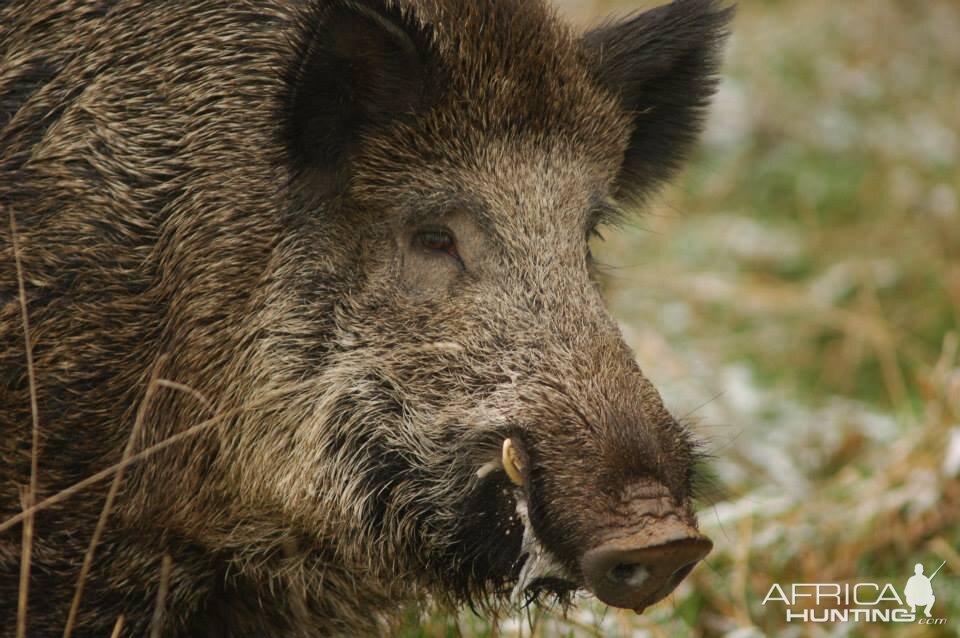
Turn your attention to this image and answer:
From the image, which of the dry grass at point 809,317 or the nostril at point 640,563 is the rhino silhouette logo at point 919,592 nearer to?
the dry grass at point 809,317

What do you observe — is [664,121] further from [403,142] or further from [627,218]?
[403,142]

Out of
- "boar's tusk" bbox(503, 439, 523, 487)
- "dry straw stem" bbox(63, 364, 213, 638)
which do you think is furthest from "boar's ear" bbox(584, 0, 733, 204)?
"dry straw stem" bbox(63, 364, 213, 638)

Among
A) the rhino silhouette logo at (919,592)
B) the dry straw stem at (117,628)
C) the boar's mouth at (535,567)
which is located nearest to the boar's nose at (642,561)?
the boar's mouth at (535,567)

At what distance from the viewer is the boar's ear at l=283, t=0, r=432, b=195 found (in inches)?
156

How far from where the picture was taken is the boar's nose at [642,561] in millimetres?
3271

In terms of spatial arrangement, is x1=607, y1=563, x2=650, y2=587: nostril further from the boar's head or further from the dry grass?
the dry grass

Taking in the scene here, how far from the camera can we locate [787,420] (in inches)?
284

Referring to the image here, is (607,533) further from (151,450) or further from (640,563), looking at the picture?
(151,450)

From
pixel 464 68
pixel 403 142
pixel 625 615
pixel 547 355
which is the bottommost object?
pixel 625 615

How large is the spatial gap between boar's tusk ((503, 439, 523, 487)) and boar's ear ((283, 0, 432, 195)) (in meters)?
1.10

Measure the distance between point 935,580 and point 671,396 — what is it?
201cm

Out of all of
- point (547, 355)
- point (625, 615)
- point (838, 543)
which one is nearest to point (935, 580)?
point (838, 543)

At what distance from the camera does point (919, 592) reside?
5.31 meters

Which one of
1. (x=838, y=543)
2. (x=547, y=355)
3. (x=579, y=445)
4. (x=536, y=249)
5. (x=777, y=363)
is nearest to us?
(x=579, y=445)
